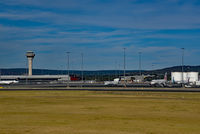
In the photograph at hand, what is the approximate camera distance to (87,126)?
110ft

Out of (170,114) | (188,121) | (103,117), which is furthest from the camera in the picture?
(170,114)

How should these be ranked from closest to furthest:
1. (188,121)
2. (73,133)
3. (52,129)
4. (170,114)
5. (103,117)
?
(73,133), (52,129), (188,121), (103,117), (170,114)

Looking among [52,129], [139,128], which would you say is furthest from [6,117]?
[139,128]

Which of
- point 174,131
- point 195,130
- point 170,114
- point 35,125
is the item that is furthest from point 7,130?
point 170,114

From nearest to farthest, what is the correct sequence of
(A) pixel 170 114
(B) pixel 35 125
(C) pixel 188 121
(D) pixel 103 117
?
(B) pixel 35 125, (C) pixel 188 121, (D) pixel 103 117, (A) pixel 170 114

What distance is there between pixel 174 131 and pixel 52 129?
11839mm

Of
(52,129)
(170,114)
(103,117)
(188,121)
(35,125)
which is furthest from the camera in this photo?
(170,114)

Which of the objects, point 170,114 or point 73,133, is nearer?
point 73,133

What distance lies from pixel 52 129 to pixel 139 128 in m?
8.65

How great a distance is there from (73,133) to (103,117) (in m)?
10.9

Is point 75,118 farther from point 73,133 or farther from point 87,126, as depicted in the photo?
point 73,133

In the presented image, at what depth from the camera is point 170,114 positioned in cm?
4316

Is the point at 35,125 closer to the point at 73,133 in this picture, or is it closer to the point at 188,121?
the point at 73,133

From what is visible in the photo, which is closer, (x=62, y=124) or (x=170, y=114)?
(x=62, y=124)
